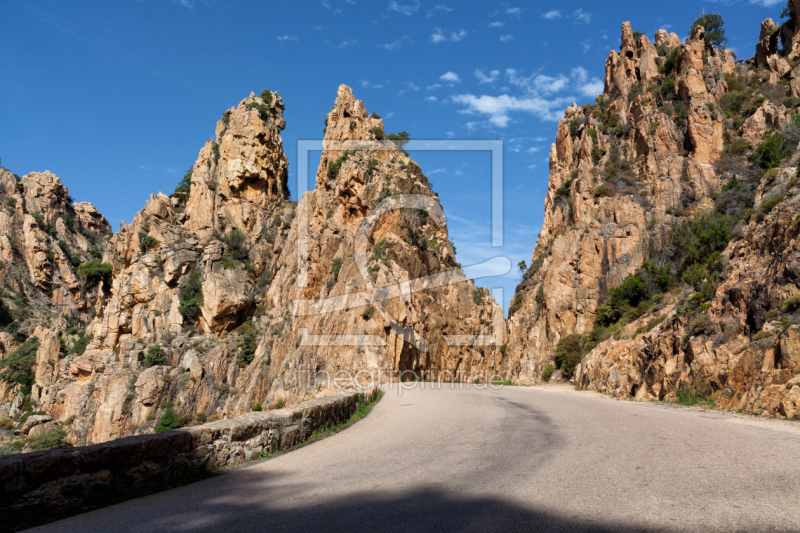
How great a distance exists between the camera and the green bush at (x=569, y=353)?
3506 centimetres

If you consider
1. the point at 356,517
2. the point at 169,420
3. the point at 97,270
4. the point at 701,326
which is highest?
the point at 97,270

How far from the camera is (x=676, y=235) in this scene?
122 feet

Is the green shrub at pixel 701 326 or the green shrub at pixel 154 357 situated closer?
the green shrub at pixel 701 326

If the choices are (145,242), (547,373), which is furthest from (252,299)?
(547,373)

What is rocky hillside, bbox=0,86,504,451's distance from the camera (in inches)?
1622

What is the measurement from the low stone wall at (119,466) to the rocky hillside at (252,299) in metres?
27.9

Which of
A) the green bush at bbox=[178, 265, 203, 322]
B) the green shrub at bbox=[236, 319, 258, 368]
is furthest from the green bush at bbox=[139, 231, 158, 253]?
the green shrub at bbox=[236, 319, 258, 368]

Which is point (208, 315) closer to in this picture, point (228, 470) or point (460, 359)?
point (460, 359)

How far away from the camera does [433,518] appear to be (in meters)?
4.45

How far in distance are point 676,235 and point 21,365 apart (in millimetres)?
72746

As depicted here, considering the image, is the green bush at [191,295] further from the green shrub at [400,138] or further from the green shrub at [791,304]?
the green shrub at [791,304]

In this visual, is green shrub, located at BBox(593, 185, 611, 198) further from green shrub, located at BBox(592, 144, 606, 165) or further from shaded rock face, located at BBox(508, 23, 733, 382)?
green shrub, located at BBox(592, 144, 606, 165)

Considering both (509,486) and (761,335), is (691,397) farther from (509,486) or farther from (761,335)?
(509,486)

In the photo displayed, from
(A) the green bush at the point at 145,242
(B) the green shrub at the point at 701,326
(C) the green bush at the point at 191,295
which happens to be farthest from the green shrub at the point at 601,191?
(A) the green bush at the point at 145,242
